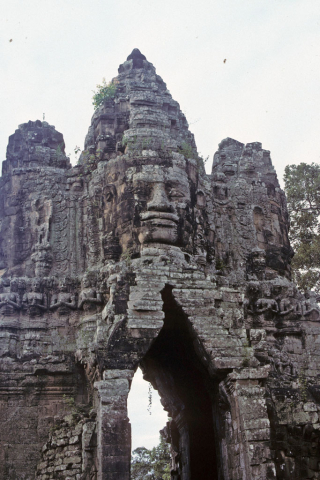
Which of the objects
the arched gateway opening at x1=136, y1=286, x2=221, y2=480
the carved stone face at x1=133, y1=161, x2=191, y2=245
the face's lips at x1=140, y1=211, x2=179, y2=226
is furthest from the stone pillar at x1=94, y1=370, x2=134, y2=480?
the face's lips at x1=140, y1=211, x2=179, y2=226

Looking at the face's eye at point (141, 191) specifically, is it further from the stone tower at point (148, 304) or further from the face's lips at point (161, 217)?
the face's lips at point (161, 217)

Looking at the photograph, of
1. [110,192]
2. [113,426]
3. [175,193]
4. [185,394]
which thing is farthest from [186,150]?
[113,426]

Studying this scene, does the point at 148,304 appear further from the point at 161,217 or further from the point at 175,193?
the point at 175,193

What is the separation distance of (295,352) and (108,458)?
660cm

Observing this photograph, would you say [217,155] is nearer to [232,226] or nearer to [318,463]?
[232,226]

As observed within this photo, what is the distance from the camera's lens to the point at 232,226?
1792cm

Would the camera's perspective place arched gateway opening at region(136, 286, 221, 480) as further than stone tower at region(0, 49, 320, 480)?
Yes

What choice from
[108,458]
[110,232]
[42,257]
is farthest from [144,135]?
[108,458]

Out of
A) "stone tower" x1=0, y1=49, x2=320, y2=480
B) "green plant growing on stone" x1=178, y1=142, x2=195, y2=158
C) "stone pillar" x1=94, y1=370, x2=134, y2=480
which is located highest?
"green plant growing on stone" x1=178, y1=142, x2=195, y2=158

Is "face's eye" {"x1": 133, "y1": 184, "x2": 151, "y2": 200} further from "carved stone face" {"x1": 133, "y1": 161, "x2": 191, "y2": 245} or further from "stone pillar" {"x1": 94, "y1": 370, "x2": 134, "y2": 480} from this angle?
"stone pillar" {"x1": 94, "y1": 370, "x2": 134, "y2": 480}

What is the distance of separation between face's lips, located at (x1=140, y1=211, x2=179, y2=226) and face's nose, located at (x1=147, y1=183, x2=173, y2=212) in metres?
0.12

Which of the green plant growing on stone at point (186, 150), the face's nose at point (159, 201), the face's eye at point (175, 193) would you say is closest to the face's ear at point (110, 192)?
the face's nose at point (159, 201)

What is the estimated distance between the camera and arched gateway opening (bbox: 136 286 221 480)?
49.0 feet

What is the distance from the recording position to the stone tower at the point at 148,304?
42.0 ft
